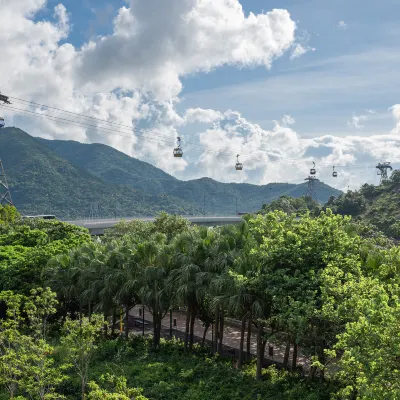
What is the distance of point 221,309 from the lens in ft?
81.1

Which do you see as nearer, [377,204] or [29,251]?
[29,251]

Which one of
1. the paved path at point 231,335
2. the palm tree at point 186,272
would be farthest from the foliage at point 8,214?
the palm tree at point 186,272

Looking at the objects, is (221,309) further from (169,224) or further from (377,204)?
(377,204)

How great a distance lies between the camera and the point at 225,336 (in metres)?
32.3

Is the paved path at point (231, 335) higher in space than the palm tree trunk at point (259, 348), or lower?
lower

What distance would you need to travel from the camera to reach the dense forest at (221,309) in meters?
13.8

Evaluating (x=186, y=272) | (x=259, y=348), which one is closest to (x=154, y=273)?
(x=186, y=272)

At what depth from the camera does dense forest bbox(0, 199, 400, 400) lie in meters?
13.8

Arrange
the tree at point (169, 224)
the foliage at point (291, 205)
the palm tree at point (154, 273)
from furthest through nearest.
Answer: the foliage at point (291, 205)
the tree at point (169, 224)
the palm tree at point (154, 273)

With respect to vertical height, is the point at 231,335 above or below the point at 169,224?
below

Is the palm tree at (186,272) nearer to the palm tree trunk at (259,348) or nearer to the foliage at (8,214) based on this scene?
the palm tree trunk at (259,348)

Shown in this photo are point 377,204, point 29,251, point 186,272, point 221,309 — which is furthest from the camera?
point 377,204

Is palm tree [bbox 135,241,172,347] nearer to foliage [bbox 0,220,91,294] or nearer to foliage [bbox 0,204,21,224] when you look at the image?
foliage [bbox 0,220,91,294]

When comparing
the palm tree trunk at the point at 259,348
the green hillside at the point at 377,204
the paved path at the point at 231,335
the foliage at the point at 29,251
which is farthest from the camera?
the green hillside at the point at 377,204
